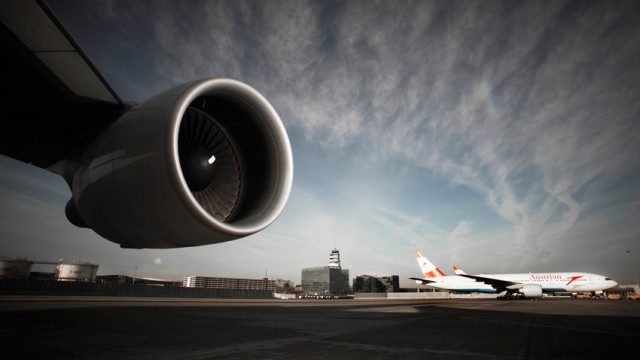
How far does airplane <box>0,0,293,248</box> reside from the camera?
369 cm

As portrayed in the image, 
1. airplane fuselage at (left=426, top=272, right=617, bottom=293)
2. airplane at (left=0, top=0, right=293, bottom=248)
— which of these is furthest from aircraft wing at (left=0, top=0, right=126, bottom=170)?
airplane fuselage at (left=426, top=272, right=617, bottom=293)

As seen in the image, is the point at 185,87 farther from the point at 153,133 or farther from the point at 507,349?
the point at 507,349

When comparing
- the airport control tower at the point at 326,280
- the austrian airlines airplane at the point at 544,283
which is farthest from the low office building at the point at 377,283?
the austrian airlines airplane at the point at 544,283

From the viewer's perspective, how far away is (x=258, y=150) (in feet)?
20.9

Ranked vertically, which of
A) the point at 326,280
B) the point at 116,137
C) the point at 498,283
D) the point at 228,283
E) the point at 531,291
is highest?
the point at 116,137

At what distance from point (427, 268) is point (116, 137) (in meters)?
47.9

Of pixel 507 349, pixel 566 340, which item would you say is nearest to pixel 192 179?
pixel 507 349

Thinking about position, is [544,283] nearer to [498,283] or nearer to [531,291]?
[498,283]

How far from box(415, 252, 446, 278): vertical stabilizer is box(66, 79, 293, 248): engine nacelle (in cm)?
4442

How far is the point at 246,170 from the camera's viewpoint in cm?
646

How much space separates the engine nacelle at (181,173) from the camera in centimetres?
374

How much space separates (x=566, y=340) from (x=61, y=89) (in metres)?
8.48

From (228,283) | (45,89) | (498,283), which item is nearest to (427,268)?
(498,283)

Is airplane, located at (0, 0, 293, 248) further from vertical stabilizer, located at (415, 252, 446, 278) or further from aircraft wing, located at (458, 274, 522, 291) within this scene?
vertical stabilizer, located at (415, 252, 446, 278)
